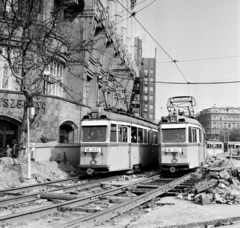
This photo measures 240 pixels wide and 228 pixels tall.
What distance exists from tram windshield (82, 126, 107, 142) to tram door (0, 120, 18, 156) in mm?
8064

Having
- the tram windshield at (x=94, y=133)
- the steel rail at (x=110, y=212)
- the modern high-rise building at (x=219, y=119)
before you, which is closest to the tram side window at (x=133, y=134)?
the tram windshield at (x=94, y=133)

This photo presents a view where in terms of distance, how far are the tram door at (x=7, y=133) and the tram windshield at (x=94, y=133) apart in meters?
8.06

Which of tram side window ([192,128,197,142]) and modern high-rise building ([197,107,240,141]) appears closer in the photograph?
tram side window ([192,128,197,142])

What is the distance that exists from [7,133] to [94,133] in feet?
28.9

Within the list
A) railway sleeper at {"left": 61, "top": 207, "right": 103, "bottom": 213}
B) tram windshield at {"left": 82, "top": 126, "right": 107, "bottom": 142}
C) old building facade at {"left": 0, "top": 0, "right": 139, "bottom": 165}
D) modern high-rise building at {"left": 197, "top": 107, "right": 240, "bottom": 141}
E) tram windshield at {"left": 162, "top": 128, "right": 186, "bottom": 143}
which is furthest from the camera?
modern high-rise building at {"left": 197, "top": 107, "right": 240, "bottom": 141}

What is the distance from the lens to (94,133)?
15.6m

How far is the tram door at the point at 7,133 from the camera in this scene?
21.5m

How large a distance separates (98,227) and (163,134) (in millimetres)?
10070

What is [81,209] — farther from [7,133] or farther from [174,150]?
[7,133]

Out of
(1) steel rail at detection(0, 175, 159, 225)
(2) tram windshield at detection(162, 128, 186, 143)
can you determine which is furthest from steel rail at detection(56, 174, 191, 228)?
(2) tram windshield at detection(162, 128, 186, 143)

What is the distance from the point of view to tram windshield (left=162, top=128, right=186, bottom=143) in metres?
16.4

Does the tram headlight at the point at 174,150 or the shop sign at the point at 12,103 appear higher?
the shop sign at the point at 12,103

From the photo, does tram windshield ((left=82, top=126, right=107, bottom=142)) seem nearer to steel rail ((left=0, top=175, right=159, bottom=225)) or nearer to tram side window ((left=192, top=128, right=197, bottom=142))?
tram side window ((left=192, top=128, right=197, bottom=142))

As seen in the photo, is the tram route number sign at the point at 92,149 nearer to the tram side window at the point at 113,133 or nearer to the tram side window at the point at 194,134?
the tram side window at the point at 113,133
